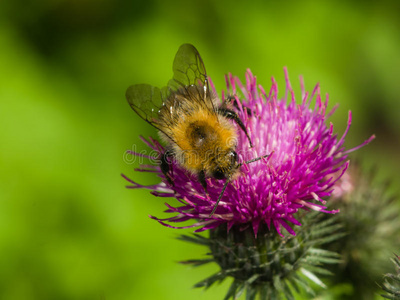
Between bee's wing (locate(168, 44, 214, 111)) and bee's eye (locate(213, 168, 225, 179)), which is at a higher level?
bee's wing (locate(168, 44, 214, 111))

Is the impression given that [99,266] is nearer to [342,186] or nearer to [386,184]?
[342,186]

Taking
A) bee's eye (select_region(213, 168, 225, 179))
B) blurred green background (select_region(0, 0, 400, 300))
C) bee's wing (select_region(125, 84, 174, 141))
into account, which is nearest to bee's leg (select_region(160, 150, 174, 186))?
bee's wing (select_region(125, 84, 174, 141))

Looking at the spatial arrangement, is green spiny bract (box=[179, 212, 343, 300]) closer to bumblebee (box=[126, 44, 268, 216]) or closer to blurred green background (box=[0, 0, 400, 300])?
bumblebee (box=[126, 44, 268, 216])

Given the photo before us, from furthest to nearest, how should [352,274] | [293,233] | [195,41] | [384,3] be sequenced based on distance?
[384,3]
[195,41]
[352,274]
[293,233]

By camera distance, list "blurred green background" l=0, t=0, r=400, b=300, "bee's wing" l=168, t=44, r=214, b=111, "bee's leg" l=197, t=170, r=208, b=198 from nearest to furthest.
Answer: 1. "bee's leg" l=197, t=170, r=208, b=198
2. "bee's wing" l=168, t=44, r=214, b=111
3. "blurred green background" l=0, t=0, r=400, b=300

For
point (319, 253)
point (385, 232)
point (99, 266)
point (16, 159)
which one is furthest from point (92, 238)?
point (385, 232)

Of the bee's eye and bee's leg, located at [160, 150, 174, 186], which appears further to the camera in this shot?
bee's leg, located at [160, 150, 174, 186]

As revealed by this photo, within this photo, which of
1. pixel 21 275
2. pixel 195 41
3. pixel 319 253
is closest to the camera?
pixel 319 253
